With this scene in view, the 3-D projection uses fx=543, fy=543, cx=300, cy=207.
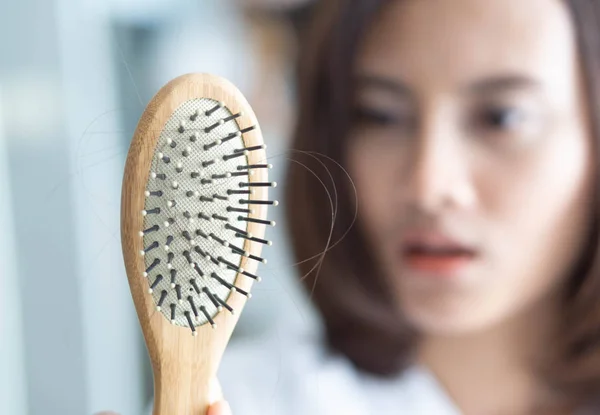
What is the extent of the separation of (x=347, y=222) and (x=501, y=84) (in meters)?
0.25

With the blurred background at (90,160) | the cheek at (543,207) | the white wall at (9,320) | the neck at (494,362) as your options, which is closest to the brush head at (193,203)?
the blurred background at (90,160)

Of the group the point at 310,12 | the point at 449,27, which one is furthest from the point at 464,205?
the point at 310,12

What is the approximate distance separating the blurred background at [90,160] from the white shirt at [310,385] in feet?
0.20

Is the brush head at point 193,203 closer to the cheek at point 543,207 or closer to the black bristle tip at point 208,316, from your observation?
the black bristle tip at point 208,316

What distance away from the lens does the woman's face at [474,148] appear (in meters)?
0.62

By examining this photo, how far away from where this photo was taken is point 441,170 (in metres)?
0.66

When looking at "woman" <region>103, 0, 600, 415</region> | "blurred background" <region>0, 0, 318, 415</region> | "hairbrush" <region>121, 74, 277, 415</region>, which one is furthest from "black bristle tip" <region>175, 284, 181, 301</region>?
"woman" <region>103, 0, 600, 415</region>

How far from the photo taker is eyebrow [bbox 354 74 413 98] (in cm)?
65

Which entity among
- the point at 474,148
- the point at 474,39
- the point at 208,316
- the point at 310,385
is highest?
the point at 474,39

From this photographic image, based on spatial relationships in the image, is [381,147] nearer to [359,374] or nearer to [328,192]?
[328,192]

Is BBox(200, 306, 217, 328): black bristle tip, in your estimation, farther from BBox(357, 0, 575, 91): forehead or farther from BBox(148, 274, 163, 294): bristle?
Result: BBox(357, 0, 575, 91): forehead

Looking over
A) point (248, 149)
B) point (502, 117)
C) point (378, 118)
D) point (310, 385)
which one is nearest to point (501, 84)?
point (502, 117)

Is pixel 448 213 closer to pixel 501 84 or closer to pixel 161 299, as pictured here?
pixel 501 84

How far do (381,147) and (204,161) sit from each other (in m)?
0.37
